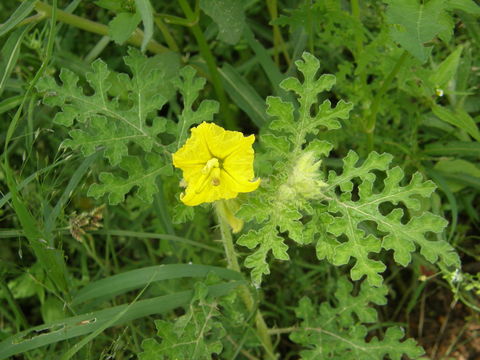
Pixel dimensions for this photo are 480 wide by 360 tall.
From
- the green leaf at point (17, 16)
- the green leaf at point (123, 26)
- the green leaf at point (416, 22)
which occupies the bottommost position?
the green leaf at point (123, 26)

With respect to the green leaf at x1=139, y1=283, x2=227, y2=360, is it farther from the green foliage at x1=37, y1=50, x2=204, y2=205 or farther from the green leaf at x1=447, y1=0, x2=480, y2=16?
the green leaf at x1=447, y1=0, x2=480, y2=16

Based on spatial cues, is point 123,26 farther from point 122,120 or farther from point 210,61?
point 210,61

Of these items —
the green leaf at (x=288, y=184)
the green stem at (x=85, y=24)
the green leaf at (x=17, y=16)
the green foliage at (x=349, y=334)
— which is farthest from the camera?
the green stem at (x=85, y=24)

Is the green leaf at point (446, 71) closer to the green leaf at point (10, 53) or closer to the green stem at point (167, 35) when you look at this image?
the green stem at point (167, 35)

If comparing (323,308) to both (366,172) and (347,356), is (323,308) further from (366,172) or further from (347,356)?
(366,172)

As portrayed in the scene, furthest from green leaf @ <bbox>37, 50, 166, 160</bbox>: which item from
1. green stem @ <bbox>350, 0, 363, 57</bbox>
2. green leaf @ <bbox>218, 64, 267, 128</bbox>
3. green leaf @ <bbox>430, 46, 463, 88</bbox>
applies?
green leaf @ <bbox>430, 46, 463, 88</bbox>

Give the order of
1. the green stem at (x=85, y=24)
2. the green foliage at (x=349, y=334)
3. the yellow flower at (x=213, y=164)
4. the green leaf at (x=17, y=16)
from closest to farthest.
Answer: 1. the yellow flower at (x=213, y=164)
2. the green leaf at (x=17, y=16)
3. the green foliage at (x=349, y=334)
4. the green stem at (x=85, y=24)

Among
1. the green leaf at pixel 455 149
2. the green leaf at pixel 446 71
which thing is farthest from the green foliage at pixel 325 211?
the green leaf at pixel 455 149
